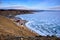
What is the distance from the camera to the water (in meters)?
2.71

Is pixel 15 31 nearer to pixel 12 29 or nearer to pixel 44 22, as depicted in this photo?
pixel 12 29

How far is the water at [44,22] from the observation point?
2.71m

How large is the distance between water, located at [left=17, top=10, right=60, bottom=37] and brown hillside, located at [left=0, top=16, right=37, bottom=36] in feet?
0.34

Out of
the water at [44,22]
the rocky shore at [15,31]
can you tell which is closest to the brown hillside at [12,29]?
the rocky shore at [15,31]

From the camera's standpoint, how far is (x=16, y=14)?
2852 mm

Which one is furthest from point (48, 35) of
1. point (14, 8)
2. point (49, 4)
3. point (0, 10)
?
point (0, 10)

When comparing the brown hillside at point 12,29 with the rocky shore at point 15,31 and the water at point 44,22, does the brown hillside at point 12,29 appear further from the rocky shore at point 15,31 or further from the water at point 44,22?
the water at point 44,22

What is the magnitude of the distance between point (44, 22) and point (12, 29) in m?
0.59

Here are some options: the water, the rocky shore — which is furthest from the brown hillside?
the water

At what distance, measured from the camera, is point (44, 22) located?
276 cm

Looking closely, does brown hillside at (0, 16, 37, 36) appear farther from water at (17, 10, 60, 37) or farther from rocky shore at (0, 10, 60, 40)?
water at (17, 10, 60, 37)

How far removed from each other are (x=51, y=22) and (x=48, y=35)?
0.24 m

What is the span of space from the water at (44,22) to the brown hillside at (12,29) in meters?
0.10

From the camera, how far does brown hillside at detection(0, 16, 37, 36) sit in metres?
2.74
